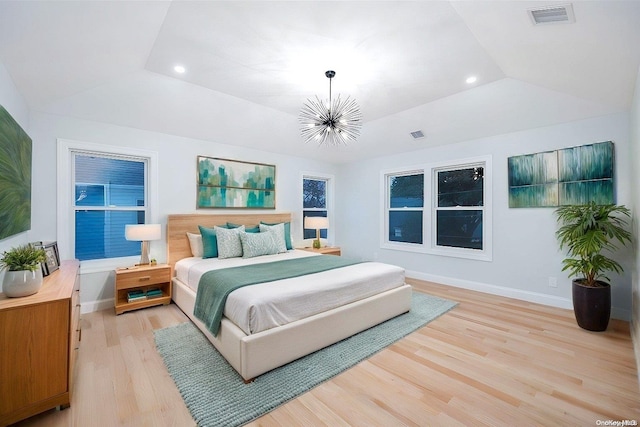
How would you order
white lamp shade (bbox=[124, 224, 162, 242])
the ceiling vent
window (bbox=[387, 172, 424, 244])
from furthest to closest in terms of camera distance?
window (bbox=[387, 172, 424, 244]) < white lamp shade (bbox=[124, 224, 162, 242]) < the ceiling vent

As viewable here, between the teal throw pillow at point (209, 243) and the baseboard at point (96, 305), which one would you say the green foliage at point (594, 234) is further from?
the baseboard at point (96, 305)

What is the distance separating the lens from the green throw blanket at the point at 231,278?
7.64ft

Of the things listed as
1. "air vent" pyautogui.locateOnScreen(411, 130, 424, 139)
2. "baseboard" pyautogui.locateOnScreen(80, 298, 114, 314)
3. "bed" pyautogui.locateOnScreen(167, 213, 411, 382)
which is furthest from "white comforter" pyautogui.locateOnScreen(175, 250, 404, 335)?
"air vent" pyautogui.locateOnScreen(411, 130, 424, 139)

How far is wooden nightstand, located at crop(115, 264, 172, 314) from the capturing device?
10.5 ft

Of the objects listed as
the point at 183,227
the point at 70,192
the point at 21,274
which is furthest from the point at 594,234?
the point at 70,192

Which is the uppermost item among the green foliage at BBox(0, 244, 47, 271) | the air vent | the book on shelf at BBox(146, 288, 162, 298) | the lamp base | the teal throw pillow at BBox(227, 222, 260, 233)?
the air vent

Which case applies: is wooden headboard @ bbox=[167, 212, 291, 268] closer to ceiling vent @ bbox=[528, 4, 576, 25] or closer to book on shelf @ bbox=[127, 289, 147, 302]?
book on shelf @ bbox=[127, 289, 147, 302]

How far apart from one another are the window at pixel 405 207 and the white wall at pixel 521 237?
29 cm

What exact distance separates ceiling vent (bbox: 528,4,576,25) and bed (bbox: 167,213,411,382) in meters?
2.48

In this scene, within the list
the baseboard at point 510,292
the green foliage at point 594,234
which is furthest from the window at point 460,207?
the green foliage at point 594,234

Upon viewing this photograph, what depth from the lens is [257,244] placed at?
3.82m

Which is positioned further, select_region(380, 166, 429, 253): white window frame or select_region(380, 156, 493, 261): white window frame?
select_region(380, 166, 429, 253): white window frame

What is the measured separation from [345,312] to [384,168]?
3438 mm

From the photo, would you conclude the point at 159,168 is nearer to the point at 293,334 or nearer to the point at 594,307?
the point at 293,334
